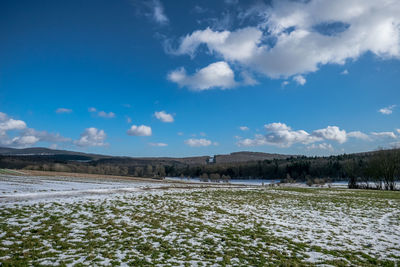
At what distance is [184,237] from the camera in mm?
11305

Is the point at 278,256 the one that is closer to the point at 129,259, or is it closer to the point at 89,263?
the point at 129,259

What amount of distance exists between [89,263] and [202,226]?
6.90 m

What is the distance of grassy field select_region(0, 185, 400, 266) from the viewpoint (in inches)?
344

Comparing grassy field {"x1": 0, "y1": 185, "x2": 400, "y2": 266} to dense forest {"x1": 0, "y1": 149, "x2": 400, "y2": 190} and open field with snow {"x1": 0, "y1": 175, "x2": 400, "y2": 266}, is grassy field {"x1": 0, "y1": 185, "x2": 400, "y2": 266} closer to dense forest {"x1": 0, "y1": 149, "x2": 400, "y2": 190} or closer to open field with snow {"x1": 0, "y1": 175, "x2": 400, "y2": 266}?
open field with snow {"x1": 0, "y1": 175, "x2": 400, "y2": 266}

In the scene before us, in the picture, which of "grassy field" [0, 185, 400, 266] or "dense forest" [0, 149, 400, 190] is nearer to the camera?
"grassy field" [0, 185, 400, 266]

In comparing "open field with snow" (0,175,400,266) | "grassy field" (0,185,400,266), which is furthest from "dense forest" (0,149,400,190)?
"grassy field" (0,185,400,266)

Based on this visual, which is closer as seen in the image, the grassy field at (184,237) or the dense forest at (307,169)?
the grassy field at (184,237)

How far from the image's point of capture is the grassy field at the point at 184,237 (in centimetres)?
874

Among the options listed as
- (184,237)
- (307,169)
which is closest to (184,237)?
(184,237)

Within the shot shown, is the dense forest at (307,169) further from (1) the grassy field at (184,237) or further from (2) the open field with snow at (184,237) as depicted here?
(1) the grassy field at (184,237)

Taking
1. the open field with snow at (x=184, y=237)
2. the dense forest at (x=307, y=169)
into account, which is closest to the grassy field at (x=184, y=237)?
the open field with snow at (x=184, y=237)

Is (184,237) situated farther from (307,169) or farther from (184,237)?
(307,169)

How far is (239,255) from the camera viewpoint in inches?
367

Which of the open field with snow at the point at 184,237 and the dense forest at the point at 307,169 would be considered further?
the dense forest at the point at 307,169
